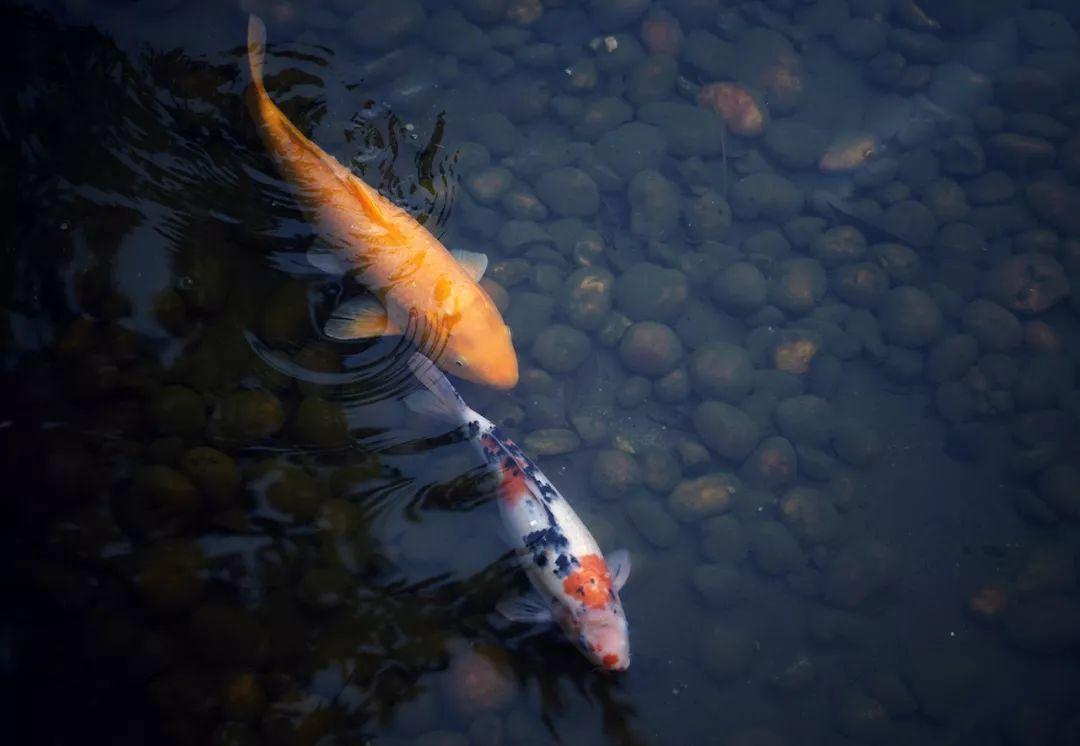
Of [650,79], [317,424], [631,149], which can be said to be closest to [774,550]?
[317,424]

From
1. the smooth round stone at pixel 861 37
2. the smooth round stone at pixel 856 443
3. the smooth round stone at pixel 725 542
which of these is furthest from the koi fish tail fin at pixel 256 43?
the smooth round stone at pixel 861 37

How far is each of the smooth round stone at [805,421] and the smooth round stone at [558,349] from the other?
59.8 inches

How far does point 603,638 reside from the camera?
3539mm

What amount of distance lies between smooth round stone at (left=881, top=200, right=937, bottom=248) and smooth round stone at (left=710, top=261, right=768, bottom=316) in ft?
3.98

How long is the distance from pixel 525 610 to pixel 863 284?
3.68 metres

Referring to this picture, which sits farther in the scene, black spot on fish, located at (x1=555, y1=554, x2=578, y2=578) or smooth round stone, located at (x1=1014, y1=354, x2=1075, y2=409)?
smooth round stone, located at (x1=1014, y1=354, x2=1075, y2=409)

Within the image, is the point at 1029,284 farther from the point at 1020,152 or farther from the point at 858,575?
the point at 858,575

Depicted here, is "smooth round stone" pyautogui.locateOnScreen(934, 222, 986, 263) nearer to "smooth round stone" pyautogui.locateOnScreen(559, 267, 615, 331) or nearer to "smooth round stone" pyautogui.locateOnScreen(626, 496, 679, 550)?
"smooth round stone" pyautogui.locateOnScreen(559, 267, 615, 331)

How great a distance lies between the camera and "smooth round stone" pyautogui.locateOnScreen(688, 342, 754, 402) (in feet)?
16.8

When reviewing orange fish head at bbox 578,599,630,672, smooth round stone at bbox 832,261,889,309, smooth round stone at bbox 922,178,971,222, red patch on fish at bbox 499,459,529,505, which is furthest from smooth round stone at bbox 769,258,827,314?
orange fish head at bbox 578,599,630,672

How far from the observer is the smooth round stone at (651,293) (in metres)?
5.25

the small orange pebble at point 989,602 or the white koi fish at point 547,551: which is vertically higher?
the white koi fish at point 547,551

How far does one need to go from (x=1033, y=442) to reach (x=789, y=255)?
7.15 feet

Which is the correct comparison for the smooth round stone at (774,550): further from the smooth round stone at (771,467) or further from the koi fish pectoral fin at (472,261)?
the koi fish pectoral fin at (472,261)
